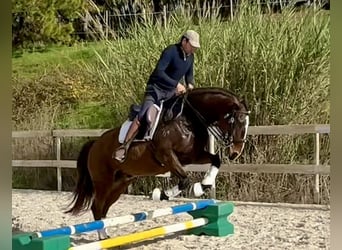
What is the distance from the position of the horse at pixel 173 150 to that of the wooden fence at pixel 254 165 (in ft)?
0.15

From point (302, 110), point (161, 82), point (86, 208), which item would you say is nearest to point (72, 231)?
point (86, 208)

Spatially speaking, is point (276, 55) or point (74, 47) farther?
point (74, 47)

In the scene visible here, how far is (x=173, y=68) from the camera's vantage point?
3.17 m

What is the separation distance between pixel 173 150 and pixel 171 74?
0.36 meters

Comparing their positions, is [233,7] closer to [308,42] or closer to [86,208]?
[308,42]

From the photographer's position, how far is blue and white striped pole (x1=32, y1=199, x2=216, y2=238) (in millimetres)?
2945

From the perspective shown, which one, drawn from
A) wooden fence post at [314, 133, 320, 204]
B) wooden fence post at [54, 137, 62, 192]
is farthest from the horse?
wooden fence post at [314, 133, 320, 204]

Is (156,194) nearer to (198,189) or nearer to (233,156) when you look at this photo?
(198,189)

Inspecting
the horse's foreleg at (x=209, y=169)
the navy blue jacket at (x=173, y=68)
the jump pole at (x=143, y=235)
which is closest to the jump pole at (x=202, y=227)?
the jump pole at (x=143, y=235)

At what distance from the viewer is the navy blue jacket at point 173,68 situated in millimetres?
3154

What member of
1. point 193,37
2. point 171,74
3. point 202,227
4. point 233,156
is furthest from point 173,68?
point 202,227

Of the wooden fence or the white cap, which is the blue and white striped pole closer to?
the wooden fence

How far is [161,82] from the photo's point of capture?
10.5 feet

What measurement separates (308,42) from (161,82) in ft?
2.33
